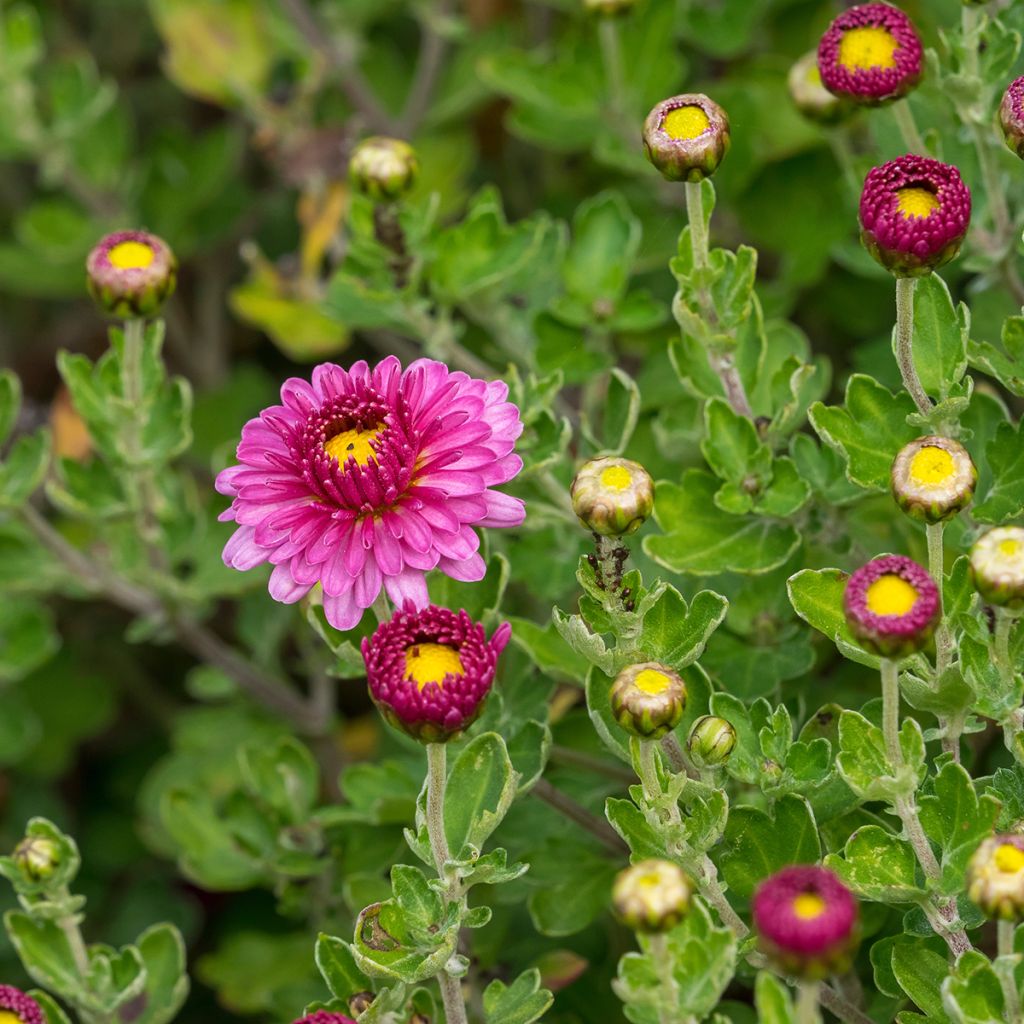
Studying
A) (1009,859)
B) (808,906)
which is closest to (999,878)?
(1009,859)

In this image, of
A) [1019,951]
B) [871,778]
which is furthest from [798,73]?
[1019,951]

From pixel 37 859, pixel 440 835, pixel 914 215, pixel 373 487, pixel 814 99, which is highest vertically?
pixel 914 215

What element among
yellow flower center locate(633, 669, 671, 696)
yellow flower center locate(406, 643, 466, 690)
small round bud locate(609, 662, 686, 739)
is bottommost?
small round bud locate(609, 662, 686, 739)

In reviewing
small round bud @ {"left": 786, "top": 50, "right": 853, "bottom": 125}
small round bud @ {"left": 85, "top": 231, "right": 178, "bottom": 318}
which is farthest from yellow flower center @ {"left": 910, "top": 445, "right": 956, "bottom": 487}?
small round bud @ {"left": 85, "top": 231, "right": 178, "bottom": 318}

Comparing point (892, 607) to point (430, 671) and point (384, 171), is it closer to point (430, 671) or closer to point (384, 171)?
point (430, 671)

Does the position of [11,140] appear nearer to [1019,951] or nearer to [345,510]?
[345,510]

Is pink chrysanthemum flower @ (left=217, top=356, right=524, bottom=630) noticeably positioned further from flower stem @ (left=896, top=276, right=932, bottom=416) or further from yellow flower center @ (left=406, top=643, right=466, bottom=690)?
flower stem @ (left=896, top=276, right=932, bottom=416)
